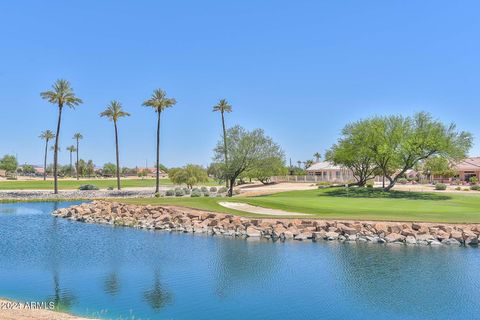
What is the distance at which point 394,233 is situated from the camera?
28672mm

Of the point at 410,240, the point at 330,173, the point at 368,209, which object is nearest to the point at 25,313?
the point at 410,240

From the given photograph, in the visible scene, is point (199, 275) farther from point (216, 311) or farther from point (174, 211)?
point (174, 211)

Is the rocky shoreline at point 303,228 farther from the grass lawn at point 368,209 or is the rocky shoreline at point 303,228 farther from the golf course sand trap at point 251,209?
the golf course sand trap at point 251,209

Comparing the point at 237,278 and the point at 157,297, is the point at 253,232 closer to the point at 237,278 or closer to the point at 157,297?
the point at 237,278

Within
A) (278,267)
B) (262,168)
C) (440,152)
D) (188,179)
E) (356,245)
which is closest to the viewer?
(278,267)

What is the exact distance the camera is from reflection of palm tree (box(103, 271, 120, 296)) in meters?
16.7

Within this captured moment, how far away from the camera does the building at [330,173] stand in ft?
329

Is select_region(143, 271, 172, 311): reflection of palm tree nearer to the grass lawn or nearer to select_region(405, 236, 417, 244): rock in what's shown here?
select_region(405, 236, 417, 244): rock

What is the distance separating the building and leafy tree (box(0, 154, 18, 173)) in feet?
420

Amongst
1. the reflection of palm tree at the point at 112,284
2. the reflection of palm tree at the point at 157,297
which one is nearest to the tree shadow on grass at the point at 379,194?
the reflection of palm tree at the point at 112,284

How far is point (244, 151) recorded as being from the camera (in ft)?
217

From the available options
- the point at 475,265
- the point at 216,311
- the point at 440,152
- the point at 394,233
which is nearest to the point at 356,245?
the point at 394,233

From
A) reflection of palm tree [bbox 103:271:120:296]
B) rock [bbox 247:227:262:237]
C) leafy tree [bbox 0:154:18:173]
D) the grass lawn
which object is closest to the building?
the grass lawn

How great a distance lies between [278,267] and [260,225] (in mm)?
11010
